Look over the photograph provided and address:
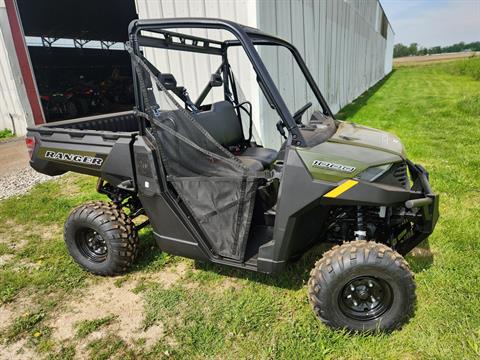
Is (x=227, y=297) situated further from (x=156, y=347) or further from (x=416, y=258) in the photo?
(x=416, y=258)

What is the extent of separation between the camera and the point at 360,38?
657 inches

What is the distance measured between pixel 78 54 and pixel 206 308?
19827 millimetres

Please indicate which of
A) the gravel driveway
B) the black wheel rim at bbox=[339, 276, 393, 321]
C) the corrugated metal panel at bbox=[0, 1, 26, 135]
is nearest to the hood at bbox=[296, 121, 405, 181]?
the black wheel rim at bbox=[339, 276, 393, 321]

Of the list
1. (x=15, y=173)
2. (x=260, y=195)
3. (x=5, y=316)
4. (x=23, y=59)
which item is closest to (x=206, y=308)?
(x=260, y=195)

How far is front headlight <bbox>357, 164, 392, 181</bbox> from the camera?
2068 mm

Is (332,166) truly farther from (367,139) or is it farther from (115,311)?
(115,311)

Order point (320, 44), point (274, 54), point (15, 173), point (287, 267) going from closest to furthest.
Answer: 1. point (287, 267)
2. point (274, 54)
3. point (15, 173)
4. point (320, 44)

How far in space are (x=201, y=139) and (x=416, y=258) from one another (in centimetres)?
208

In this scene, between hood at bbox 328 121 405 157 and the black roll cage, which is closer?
the black roll cage

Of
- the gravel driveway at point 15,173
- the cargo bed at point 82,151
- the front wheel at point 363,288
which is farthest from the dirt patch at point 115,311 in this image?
the gravel driveway at point 15,173

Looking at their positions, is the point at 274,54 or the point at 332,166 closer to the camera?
the point at 332,166

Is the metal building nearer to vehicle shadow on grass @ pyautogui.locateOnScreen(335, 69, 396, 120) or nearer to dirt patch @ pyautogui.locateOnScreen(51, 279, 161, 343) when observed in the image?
vehicle shadow on grass @ pyautogui.locateOnScreen(335, 69, 396, 120)

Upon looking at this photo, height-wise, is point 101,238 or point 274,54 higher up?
point 274,54

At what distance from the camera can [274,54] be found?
5258 mm
